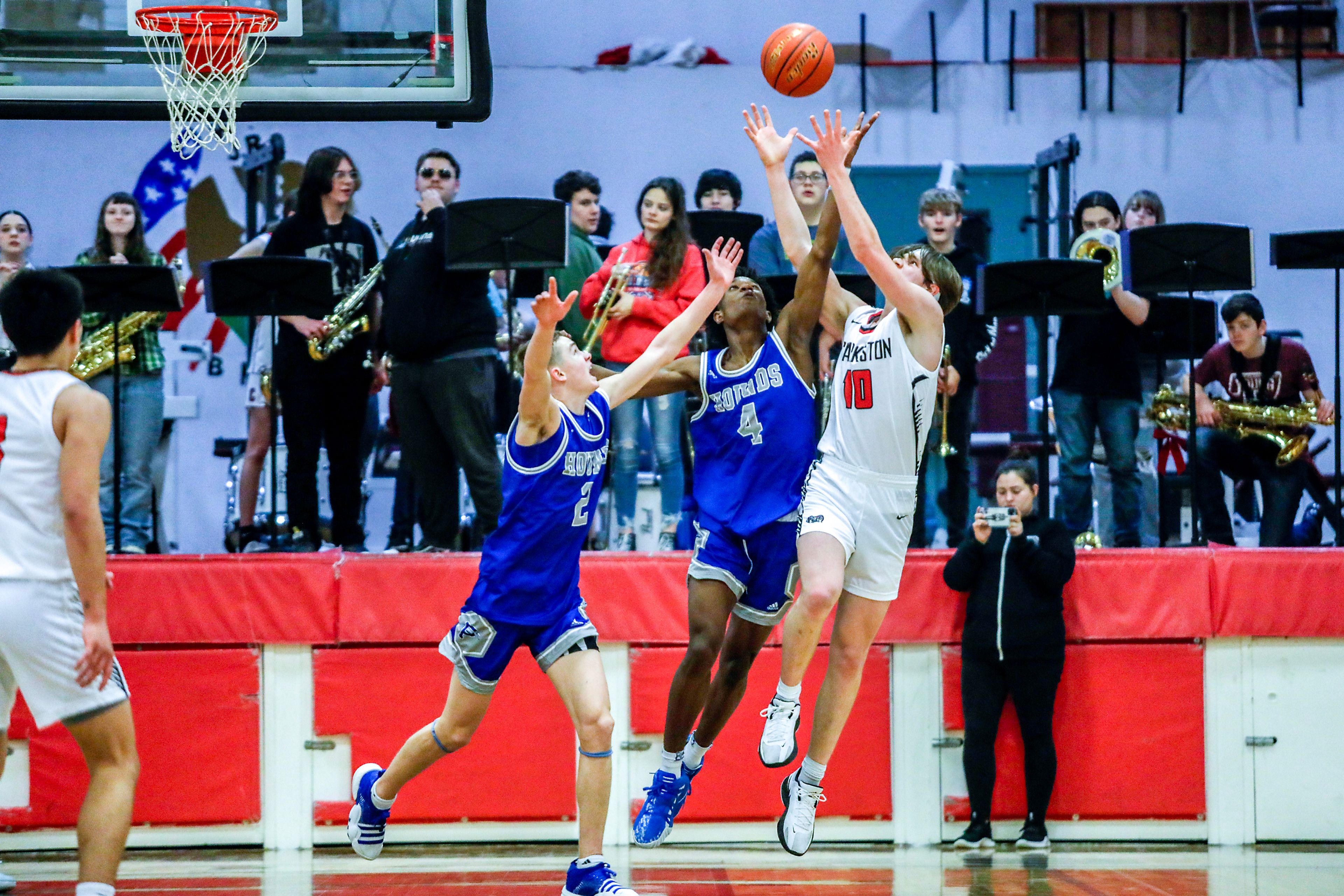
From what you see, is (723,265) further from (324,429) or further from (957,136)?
(957,136)

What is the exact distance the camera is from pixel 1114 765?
790 cm

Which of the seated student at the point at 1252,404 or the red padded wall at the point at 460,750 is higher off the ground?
the seated student at the point at 1252,404

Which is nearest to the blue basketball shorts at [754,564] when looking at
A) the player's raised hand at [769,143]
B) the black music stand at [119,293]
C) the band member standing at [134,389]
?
the player's raised hand at [769,143]

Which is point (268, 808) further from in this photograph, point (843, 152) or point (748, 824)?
point (843, 152)

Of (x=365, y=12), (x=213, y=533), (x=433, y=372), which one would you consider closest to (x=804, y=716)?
(x=433, y=372)

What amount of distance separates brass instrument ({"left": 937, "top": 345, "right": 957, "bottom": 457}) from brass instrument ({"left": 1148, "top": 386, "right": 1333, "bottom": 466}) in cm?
165

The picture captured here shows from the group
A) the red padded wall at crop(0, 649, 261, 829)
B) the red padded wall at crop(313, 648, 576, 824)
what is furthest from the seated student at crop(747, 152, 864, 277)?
the red padded wall at crop(0, 649, 261, 829)

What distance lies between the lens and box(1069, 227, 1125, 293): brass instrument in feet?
28.6

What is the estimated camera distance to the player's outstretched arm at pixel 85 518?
4672 millimetres

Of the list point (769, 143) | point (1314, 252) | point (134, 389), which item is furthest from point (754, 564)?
point (134, 389)

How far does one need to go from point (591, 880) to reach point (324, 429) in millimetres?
3868

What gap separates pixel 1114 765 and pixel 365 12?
5.72 meters

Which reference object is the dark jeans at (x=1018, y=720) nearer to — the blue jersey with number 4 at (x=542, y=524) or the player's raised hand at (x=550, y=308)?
the blue jersey with number 4 at (x=542, y=524)

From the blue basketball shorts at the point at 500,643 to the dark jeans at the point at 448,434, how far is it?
211 cm
